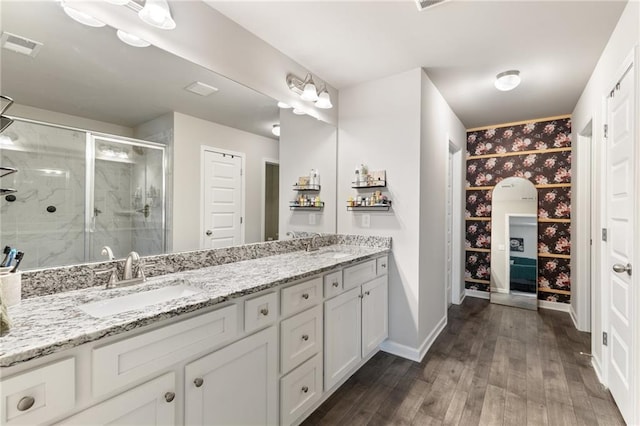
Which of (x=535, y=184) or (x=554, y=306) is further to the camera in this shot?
(x=535, y=184)

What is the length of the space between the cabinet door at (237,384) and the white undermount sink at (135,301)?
32cm

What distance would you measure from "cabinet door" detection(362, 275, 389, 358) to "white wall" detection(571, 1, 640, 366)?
155 cm

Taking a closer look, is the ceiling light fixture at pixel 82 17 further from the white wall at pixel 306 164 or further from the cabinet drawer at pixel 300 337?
the cabinet drawer at pixel 300 337

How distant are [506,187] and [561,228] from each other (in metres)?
0.82

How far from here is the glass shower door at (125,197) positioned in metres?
1.36

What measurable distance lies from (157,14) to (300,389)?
210 cm

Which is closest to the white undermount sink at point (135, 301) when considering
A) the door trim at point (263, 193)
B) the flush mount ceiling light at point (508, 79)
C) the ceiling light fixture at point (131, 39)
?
the door trim at point (263, 193)

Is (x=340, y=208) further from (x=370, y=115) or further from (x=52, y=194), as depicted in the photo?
(x=52, y=194)

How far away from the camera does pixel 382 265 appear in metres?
2.54

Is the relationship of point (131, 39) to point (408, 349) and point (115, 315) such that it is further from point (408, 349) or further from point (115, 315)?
Answer: point (408, 349)

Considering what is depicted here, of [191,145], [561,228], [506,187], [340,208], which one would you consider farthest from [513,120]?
[191,145]

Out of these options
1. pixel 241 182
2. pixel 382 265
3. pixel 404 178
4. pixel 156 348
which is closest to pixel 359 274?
pixel 382 265

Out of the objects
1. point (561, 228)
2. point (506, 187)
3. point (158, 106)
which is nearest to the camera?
point (158, 106)

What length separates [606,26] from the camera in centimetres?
197
